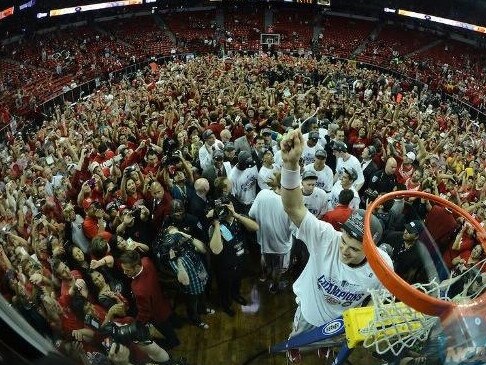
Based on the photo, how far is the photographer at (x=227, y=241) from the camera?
4110mm

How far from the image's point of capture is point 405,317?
8.09 ft

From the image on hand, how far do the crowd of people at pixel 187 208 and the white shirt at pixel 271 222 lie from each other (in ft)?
0.04

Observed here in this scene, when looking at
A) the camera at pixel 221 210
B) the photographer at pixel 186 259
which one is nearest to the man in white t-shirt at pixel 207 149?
the camera at pixel 221 210

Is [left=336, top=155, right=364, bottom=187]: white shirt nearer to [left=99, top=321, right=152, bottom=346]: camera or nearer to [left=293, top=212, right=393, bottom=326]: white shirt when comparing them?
[left=293, top=212, right=393, bottom=326]: white shirt

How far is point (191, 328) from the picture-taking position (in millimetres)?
4652

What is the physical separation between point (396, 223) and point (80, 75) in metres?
15.9

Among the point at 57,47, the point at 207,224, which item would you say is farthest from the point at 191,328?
the point at 57,47

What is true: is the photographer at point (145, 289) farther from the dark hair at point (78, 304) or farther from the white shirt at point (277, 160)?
the white shirt at point (277, 160)

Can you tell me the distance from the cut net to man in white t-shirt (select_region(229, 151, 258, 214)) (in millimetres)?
2626

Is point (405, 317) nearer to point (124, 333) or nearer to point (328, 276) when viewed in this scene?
point (328, 276)

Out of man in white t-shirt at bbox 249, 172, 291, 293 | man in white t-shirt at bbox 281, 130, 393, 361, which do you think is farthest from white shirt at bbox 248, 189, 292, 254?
man in white t-shirt at bbox 281, 130, 393, 361

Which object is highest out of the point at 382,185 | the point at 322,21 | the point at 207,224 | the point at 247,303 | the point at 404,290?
the point at 404,290

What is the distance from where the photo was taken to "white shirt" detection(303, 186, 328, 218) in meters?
4.75

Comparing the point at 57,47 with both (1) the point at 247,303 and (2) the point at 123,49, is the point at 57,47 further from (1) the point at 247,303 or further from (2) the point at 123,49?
(1) the point at 247,303
